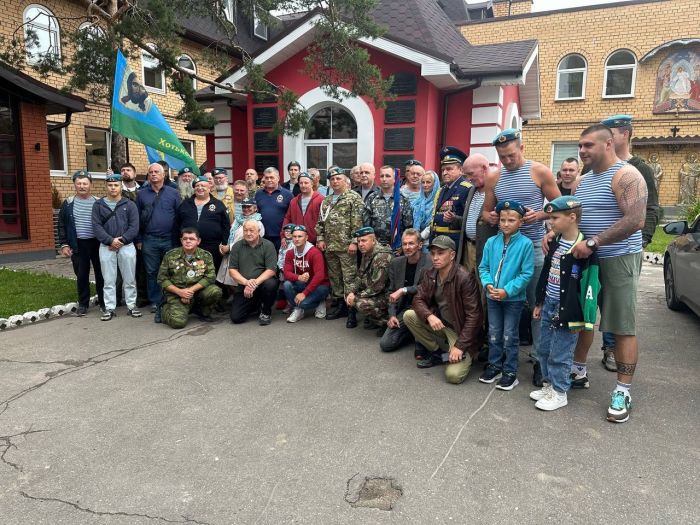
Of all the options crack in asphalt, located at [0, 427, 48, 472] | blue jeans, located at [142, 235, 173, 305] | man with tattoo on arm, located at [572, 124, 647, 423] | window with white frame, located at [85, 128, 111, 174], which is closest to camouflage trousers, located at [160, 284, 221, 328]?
blue jeans, located at [142, 235, 173, 305]

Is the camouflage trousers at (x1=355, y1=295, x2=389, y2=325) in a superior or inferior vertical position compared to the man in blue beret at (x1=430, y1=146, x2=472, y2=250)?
inferior

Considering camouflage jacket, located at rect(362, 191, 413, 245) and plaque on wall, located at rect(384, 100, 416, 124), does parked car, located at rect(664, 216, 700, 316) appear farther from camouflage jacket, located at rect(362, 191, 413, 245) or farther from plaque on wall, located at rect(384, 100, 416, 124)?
plaque on wall, located at rect(384, 100, 416, 124)

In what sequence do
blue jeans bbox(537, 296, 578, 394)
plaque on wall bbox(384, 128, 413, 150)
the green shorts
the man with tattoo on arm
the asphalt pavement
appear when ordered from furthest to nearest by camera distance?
plaque on wall bbox(384, 128, 413, 150) → blue jeans bbox(537, 296, 578, 394) → the green shorts → the man with tattoo on arm → the asphalt pavement

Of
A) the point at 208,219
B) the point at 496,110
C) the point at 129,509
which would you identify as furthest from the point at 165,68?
the point at 129,509

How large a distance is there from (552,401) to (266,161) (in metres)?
8.53

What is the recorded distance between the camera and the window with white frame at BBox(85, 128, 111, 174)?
16344mm

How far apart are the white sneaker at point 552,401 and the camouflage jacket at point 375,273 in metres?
2.26

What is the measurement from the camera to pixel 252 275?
20.8 ft

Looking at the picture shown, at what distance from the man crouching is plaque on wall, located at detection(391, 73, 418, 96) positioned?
5272mm

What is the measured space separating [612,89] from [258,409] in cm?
2262

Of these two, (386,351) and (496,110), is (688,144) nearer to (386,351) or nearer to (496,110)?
(496,110)

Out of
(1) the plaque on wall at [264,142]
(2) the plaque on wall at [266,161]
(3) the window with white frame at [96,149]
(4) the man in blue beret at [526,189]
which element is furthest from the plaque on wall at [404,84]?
(3) the window with white frame at [96,149]

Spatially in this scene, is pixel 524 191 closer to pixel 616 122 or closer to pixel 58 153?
pixel 616 122

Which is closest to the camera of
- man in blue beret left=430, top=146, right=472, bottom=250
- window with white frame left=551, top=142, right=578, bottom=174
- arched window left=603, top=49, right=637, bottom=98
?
man in blue beret left=430, top=146, right=472, bottom=250
